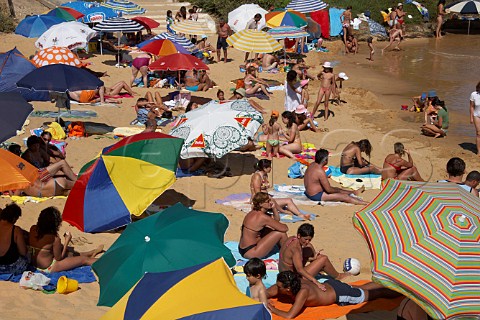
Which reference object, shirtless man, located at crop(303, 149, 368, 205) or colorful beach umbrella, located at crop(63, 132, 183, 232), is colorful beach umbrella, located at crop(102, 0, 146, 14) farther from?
colorful beach umbrella, located at crop(63, 132, 183, 232)

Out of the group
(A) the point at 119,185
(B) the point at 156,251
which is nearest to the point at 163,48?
(A) the point at 119,185

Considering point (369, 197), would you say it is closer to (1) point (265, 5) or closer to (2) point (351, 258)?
(2) point (351, 258)

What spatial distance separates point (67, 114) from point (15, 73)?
137 centimetres

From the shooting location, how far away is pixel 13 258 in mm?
8289

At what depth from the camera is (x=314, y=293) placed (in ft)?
25.4

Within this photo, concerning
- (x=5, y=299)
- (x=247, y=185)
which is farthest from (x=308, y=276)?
(x=247, y=185)

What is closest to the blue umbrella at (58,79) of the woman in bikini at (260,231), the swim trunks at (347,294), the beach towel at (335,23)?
the woman in bikini at (260,231)

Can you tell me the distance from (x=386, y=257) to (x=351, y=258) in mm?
2605

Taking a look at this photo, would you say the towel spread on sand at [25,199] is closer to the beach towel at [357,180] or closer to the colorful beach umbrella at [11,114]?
the colorful beach umbrella at [11,114]

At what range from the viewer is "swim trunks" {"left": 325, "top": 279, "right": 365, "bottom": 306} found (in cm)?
786

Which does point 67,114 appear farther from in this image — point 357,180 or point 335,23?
point 335,23

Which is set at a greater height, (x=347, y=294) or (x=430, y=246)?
(x=430, y=246)

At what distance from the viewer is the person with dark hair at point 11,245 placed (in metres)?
8.23

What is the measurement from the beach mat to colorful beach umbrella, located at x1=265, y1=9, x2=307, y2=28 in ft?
26.0
